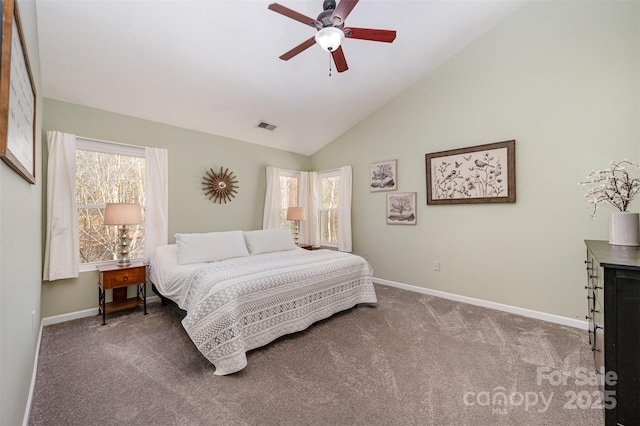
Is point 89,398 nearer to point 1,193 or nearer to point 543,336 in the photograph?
point 1,193

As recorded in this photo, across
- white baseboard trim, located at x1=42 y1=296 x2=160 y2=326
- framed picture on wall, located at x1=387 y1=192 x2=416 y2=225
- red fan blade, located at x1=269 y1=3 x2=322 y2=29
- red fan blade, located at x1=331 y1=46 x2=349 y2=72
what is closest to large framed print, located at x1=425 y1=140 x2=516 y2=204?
framed picture on wall, located at x1=387 y1=192 x2=416 y2=225

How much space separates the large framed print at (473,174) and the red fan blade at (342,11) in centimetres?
238

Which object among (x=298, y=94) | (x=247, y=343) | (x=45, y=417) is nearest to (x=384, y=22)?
(x=298, y=94)

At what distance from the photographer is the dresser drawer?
2.90 m

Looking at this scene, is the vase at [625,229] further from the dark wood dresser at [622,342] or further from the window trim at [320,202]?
the window trim at [320,202]

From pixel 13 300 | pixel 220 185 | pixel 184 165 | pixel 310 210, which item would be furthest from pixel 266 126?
pixel 13 300

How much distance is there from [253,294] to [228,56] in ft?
8.05

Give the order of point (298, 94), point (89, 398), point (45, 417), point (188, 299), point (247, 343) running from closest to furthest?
point (45, 417), point (89, 398), point (247, 343), point (188, 299), point (298, 94)

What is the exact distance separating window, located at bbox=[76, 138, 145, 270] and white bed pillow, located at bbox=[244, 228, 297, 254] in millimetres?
1379

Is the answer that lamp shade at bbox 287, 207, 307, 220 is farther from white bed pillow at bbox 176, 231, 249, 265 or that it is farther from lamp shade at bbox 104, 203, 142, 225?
lamp shade at bbox 104, 203, 142, 225

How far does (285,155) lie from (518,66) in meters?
3.63

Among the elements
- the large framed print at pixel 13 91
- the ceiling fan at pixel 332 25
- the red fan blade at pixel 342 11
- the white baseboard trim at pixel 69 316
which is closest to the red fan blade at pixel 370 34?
the ceiling fan at pixel 332 25

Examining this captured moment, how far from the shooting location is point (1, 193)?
1.03 metres

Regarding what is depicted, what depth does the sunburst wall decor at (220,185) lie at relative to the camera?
4.11m
